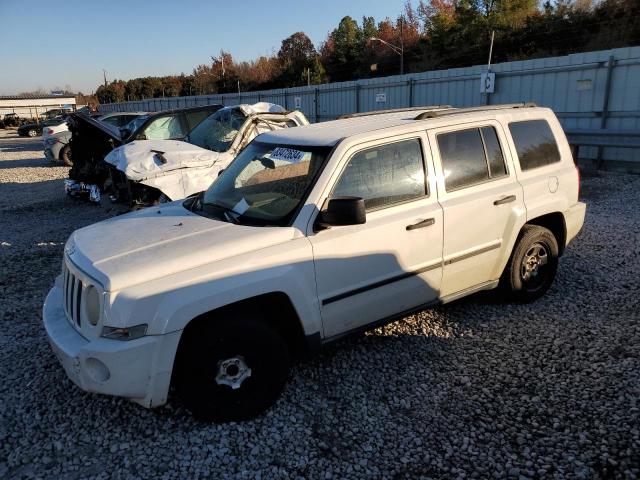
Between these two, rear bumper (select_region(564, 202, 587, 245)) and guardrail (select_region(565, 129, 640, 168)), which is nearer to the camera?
rear bumper (select_region(564, 202, 587, 245))

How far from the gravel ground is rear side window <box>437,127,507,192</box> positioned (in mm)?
1312

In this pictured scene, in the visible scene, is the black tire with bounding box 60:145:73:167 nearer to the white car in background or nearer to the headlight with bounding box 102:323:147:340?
the white car in background

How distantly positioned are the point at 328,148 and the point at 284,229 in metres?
0.71

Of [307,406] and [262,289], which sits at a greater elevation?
[262,289]

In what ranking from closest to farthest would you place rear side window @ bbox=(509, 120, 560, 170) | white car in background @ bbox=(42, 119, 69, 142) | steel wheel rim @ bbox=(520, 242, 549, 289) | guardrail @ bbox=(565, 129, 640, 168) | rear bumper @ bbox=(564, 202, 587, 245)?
rear side window @ bbox=(509, 120, 560, 170) < steel wheel rim @ bbox=(520, 242, 549, 289) < rear bumper @ bbox=(564, 202, 587, 245) < guardrail @ bbox=(565, 129, 640, 168) < white car in background @ bbox=(42, 119, 69, 142)

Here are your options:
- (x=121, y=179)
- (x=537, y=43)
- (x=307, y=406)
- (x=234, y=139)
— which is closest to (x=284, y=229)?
(x=307, y=406)

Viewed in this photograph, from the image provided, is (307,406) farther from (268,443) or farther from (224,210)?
(224,210)

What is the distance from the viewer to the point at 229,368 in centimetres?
304

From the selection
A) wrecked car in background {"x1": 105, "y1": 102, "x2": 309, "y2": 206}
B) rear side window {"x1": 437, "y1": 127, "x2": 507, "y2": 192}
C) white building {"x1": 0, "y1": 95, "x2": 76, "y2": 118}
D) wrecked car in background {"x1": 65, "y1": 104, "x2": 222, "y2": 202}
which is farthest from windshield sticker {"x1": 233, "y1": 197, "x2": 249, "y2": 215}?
white building {"x1": 0, "y1": 95, "x2": 76, "y2": 118}

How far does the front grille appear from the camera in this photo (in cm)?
305

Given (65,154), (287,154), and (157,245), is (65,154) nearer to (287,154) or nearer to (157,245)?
(287,154)

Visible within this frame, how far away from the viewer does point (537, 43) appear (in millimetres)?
32125

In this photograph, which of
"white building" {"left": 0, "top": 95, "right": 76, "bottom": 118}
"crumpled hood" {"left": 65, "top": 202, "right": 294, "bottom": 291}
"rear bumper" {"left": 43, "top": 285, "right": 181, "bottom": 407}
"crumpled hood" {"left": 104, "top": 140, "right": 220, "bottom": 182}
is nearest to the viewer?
"rear bumper" {"left": 43, "top": 285, "right": 181, "bottom": 407}

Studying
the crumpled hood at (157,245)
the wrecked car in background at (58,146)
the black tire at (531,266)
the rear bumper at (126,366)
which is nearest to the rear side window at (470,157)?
the black tire at (531,266)
